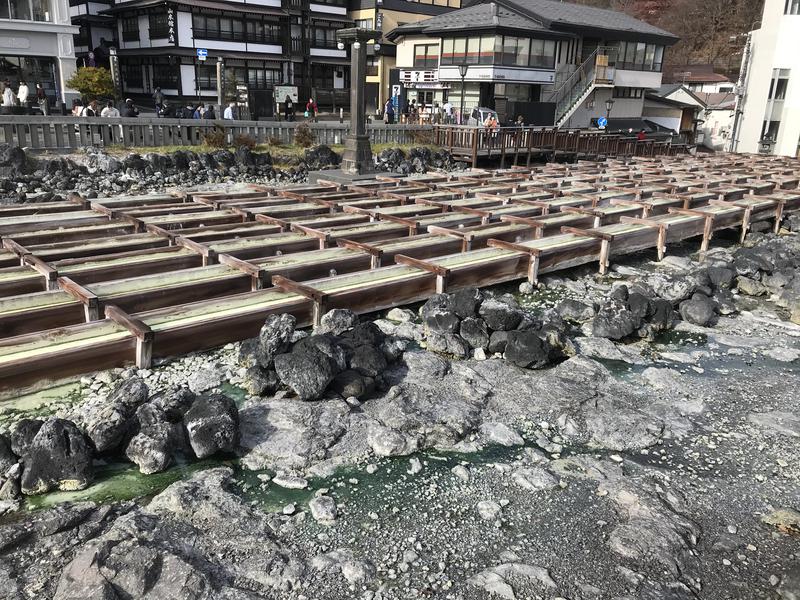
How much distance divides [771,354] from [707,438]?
9.77 ft

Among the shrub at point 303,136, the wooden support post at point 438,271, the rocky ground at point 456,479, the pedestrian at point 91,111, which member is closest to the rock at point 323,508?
the rocky ground at point 456,479

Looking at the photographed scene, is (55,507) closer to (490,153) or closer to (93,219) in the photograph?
(93,219)

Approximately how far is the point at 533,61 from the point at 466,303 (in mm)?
33012

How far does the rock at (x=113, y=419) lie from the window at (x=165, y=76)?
3605 centimetres

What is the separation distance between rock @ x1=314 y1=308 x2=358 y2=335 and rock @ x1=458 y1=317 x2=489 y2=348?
1323 millimetres

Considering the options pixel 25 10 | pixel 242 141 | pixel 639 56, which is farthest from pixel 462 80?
pixel 25 10

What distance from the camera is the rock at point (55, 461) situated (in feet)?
15.6

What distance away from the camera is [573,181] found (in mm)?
18125

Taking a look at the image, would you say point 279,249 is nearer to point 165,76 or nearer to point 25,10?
point 25,10

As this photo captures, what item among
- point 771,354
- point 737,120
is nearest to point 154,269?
point 771,354

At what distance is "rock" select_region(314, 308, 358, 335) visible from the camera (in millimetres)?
7426

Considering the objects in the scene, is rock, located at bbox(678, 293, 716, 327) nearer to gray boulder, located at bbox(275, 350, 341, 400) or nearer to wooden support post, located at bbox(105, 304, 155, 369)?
gray boulder, located at bbox(275, 350, 341, 400)

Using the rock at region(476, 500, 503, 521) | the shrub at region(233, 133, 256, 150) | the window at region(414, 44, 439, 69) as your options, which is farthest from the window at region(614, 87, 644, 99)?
the rock at region(476, 500, 503, 521)

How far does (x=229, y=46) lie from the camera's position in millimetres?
38656
